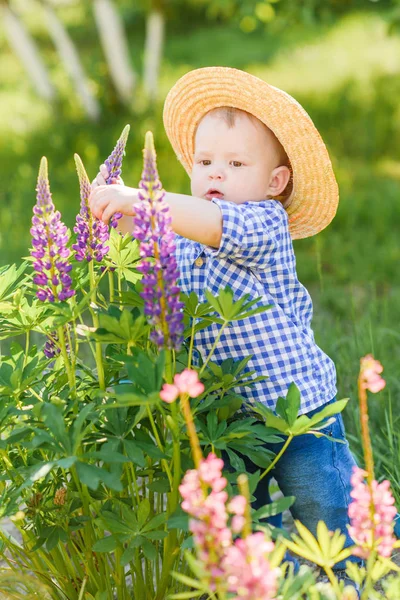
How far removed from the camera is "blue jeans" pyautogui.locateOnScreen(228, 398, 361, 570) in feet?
7.18

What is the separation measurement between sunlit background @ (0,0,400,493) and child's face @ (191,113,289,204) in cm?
102

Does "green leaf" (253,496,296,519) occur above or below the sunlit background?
below

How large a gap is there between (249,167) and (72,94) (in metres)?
7.03

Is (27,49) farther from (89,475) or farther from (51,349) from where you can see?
(89,475)

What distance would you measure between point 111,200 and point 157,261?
354 mm

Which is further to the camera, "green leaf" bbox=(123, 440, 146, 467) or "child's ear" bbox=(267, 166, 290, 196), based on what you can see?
"child's ear" bbox=(267, 166, 290, 196)

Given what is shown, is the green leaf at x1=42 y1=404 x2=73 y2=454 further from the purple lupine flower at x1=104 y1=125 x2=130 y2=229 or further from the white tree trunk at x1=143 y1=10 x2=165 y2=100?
the white tree trunk at x1=143 y1=10 x2=165 y2=100

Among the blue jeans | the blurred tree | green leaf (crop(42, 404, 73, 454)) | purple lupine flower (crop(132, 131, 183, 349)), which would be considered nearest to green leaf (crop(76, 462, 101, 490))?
green leaf (crop(42, 404, 73, 454))

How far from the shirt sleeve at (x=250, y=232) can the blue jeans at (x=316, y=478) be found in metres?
0.48

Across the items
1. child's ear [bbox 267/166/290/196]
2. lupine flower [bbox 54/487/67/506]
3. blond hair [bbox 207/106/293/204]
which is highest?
blond hair [bbox 207/106/293/204]

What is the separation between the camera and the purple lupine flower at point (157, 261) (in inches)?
59.4

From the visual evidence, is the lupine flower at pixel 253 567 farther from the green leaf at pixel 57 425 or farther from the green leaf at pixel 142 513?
the green leaf at pixel 142 513

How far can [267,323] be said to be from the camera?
215 centimetres

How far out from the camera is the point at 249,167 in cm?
225
